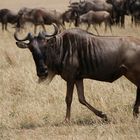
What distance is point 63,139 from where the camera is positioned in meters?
6.55

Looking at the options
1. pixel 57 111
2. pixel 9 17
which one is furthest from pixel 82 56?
pixel 9 17

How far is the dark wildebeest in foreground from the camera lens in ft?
23.8

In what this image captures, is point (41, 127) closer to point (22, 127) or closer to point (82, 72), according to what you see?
point (22, 127)

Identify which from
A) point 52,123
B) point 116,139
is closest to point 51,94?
point 52,123

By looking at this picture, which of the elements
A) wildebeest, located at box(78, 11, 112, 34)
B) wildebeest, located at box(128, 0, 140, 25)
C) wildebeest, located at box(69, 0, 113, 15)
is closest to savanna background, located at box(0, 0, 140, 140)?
wildebeest, located at box(78, 11, 112, 34)

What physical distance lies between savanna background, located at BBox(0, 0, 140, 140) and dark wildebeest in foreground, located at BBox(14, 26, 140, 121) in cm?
32

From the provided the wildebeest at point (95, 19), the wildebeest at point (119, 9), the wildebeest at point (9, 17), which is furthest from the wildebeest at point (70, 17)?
the wildebeest at point (9, 17)

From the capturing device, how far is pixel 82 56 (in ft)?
24.3

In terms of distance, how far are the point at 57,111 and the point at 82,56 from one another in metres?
1.15

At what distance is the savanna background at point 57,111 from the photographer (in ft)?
22.1

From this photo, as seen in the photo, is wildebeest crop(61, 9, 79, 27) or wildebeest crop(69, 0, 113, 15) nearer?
wildebeest crop(61, 9, 79, 27)

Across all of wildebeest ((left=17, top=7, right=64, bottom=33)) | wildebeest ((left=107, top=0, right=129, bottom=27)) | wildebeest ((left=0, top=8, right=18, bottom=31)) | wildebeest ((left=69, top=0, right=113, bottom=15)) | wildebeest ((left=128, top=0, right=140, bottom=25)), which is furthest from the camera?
wildebeest ((left=69, top=0, right=113, bottom=15))

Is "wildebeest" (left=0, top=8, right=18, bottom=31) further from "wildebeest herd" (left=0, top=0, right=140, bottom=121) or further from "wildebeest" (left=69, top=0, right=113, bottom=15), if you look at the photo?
"wildebeest herd" (left=0, top=0, right=140, bottom=121)

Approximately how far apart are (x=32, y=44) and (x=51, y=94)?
1.89 m
